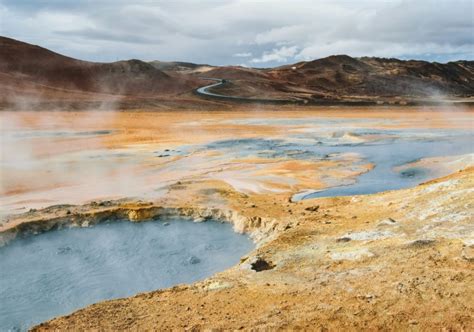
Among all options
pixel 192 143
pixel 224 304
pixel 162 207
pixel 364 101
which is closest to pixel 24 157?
pixel 192 143

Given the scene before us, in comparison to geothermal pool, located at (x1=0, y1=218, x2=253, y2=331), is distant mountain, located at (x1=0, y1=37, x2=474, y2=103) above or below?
above

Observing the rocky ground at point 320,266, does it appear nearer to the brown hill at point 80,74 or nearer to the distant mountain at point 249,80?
the distant mountain at point 249,80

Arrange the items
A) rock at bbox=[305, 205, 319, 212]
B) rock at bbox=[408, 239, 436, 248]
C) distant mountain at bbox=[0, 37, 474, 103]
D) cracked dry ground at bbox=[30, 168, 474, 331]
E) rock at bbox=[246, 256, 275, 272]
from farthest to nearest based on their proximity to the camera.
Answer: distant mountain at bbox=[0, 37, 474, 103] < rock at bbox=[305, 205, 319, 212] < rock at bbox=[246, 256, 275, 272] < rock at bbox=[408, 239, 436, 248] < cracked dry ground at bbox=[30, 168, 474, 331]

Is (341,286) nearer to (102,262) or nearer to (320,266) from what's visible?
(320,266)

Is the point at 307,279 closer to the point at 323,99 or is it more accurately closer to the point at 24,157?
the point at 24,157

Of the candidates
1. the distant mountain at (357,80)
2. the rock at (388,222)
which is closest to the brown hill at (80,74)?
the distant mountain at (357,80)

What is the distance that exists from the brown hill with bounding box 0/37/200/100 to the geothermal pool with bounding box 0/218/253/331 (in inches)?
1630

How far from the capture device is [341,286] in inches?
244

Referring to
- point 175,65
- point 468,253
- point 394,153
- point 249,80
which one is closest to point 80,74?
point 249,80

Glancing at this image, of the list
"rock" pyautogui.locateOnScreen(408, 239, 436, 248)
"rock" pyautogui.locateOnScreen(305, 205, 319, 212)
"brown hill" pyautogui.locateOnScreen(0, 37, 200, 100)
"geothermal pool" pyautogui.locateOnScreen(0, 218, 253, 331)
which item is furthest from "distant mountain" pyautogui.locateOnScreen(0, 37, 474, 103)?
"rock" pyautogui.locateOnScreen(408, 239, 436, 248)

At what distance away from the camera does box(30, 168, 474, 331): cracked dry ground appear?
5.39 meters

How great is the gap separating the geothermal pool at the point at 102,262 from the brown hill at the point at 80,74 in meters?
41.4

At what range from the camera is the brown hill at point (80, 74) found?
51.4 metres

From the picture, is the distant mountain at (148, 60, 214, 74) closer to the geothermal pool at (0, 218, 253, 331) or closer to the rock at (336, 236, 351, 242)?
the geothermal pool at (0, 218, 253, 331)
